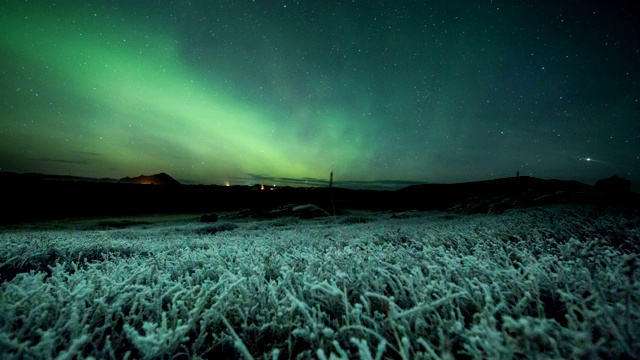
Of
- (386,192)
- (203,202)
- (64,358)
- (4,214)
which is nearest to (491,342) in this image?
(64,358)

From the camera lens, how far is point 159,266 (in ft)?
10.2

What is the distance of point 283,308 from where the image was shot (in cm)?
155

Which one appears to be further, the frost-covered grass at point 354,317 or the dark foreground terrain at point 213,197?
the dark foreground terrain at point 213,197

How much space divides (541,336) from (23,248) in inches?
224

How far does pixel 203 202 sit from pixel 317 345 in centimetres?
4571

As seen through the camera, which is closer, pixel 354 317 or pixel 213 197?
pixel 354 317

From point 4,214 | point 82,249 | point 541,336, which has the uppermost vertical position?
point 541,336

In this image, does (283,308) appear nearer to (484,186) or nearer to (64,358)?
(64,358)

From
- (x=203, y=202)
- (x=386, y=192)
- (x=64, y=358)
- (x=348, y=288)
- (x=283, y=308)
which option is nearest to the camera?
(x=64, y=358)

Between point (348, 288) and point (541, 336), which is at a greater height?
point (541, 336)

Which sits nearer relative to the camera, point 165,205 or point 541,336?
point 541,336

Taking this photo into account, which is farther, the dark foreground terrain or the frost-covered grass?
the dark foreground terrain

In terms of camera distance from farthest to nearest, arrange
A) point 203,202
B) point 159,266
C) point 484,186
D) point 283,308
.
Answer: point 484,186 → point 203,202 → point 159,266 → point 283,308

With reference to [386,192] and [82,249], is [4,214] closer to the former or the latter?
[82,249]
